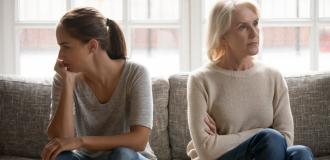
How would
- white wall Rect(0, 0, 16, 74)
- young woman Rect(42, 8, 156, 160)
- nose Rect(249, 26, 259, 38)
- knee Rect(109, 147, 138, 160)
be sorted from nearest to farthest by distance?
1. knee Rect(109, 147, 138, 160)
2. young woman Rect(42, 8, 156, 160)
3. nose Rect(249, 26, 259, 38)
4. white wall Rect(0, 0, 16, 74)

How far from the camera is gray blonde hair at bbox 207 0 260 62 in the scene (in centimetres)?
264

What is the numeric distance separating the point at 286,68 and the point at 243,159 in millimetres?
A: 1211

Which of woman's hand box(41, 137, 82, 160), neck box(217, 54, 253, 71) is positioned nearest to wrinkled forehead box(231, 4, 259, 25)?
neck box(217, 54, 253, 71)

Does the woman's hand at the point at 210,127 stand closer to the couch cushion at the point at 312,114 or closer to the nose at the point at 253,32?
the nose at the point at 253,32

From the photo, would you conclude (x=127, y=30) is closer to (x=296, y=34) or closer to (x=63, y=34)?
(x=296, y=34)

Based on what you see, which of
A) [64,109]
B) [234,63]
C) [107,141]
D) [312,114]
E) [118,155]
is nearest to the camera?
[118,155]

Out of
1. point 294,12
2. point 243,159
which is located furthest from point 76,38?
point 294,12

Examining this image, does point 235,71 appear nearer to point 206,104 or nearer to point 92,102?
point 206,104

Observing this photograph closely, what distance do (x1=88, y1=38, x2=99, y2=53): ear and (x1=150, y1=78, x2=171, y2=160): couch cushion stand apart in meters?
0.56

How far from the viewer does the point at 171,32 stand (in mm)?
3615

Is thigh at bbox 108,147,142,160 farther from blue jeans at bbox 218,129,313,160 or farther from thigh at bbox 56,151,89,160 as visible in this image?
blue jeans at bbox 218,129,313,160

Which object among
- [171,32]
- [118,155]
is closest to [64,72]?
[118,155]

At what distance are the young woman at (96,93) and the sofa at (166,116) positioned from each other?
42cm

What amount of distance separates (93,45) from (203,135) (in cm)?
56
